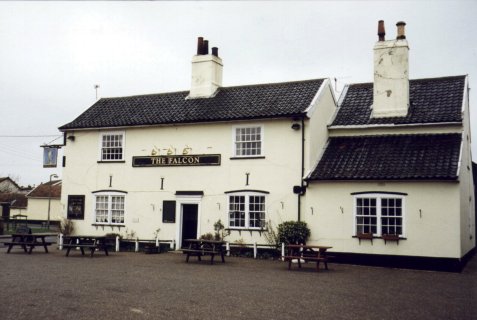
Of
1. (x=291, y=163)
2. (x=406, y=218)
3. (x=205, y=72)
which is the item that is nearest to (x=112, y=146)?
(x=205, y=72)

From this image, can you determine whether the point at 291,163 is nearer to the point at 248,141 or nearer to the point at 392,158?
the point at 248,141

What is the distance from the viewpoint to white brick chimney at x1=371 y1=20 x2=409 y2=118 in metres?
19.8

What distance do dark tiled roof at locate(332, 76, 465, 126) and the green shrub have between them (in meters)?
4.74

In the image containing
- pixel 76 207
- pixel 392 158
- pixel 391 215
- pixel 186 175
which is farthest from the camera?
pixel 76 207

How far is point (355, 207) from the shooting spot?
17984mm

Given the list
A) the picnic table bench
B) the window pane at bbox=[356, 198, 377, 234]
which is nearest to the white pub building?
the window pane at bbox=[356, 198, 377, 234]

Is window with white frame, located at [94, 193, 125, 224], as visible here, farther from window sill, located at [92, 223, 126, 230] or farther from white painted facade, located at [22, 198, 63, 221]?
white painted facade, located at [22, 198, 63, 221]

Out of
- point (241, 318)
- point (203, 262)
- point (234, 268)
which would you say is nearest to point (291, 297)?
point (241, 318)

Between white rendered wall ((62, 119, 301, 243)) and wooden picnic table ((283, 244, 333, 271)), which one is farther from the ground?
white rendered wall ((62, 119, 301, 243))

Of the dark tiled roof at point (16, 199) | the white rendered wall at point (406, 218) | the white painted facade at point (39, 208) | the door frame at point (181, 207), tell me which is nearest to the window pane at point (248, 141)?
the door frame at point (181, 207)

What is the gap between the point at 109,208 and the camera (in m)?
22.5

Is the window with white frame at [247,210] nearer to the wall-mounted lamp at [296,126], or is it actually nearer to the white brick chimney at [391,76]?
the wall-mounted lamp at [296,126]

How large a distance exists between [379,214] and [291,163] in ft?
12.4

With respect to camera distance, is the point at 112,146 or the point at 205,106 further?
the point at 112,146
